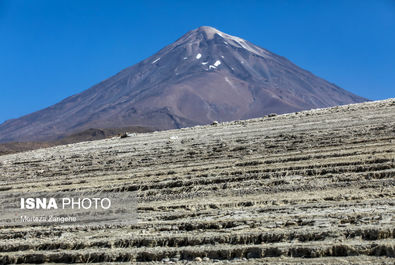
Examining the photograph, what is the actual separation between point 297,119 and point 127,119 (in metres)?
154

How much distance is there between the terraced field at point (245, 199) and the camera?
5.59 meters

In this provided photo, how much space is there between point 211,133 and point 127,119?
15321cm

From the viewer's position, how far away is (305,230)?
5.85 meters

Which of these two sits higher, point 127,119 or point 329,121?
point 127,119

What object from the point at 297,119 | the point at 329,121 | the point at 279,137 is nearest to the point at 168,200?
the point at 279,137

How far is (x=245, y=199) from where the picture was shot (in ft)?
26.5

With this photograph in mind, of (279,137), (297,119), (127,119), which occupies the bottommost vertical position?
(279,137)

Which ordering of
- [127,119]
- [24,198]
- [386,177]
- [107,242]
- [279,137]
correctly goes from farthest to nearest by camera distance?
1. [127,119]
2. [279,137]
3. [24,198]
4. [386,177]
5. [107,242]

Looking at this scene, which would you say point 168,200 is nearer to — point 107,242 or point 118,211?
point 118,211

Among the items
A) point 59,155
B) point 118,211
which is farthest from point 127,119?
point 118,211

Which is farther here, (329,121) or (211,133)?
(211,133)

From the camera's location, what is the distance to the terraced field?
5594 mm

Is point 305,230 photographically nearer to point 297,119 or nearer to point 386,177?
point 386,177

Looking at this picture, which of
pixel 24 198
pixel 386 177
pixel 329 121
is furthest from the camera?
pixel 329 121
